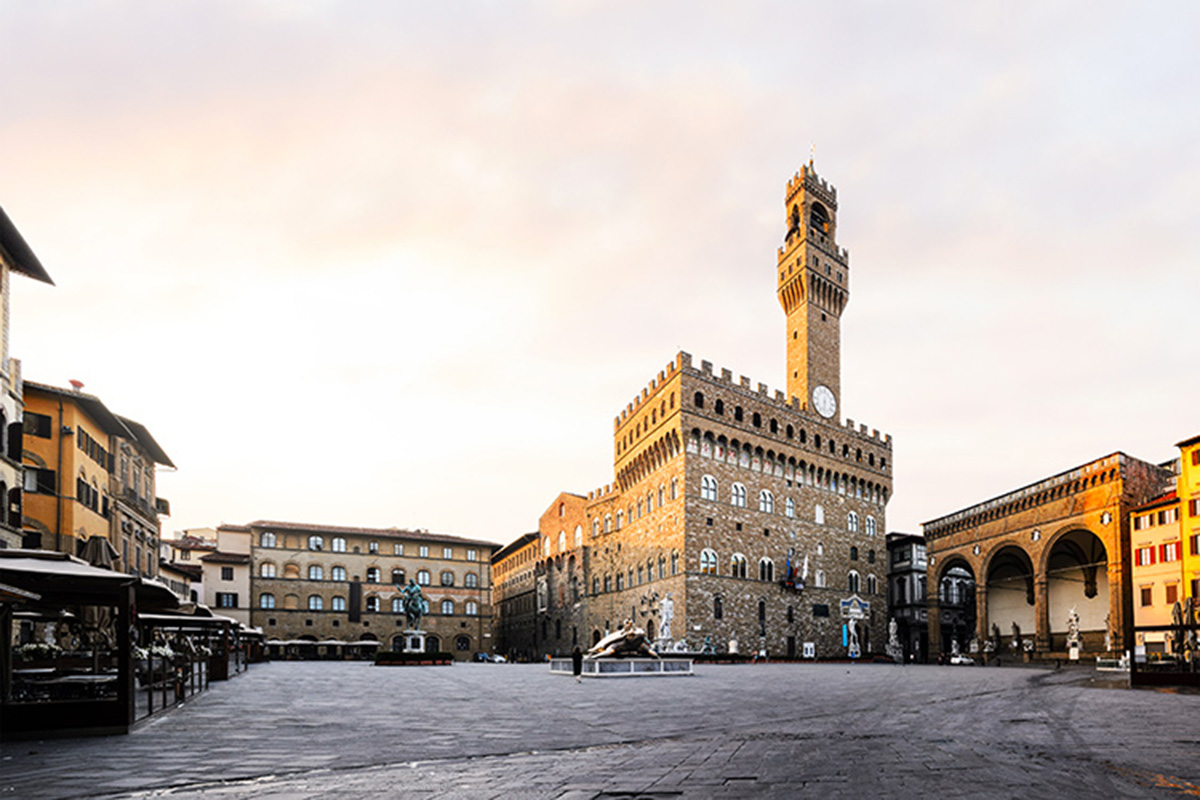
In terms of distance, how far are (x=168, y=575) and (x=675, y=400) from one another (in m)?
32.2

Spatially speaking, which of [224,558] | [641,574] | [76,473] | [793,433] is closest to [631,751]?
[76,473]

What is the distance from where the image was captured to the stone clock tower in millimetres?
63406

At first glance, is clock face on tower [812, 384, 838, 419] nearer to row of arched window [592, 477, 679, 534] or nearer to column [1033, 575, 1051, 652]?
row of arched window [592, 477, 679, 534]

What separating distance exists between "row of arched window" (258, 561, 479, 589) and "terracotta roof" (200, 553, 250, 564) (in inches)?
61.3

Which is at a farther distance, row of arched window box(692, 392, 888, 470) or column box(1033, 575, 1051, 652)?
row of arched window box(692, 392, 888, 470)

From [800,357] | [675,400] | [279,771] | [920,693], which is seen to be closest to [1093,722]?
[920,693]

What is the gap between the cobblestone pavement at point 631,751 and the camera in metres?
7.56

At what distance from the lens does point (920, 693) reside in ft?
70.6

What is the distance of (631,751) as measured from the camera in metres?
10.0

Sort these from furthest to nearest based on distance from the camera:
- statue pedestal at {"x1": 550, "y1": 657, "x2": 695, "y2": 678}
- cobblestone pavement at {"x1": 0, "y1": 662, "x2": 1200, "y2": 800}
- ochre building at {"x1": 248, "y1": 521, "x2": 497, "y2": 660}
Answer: ochre building at {"x1": 248, "y1": 521, "x2": 497, "y2": 660}
statue pedestal at {"x1": 550, "y1": 657, "x2": 695, "y2": 678}
cobblestone pavement at {"x1": 0, "y1": 662, "x2": 1200, "y2": 800}

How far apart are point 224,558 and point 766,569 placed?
134 feet

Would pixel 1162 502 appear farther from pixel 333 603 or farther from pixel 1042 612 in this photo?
pixel 333 603

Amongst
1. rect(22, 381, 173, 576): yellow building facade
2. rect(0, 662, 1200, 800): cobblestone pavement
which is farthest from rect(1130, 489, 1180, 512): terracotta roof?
rect(22, 381, 173, 576): yellow building facade

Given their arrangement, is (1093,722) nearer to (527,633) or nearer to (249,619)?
(249,619)
